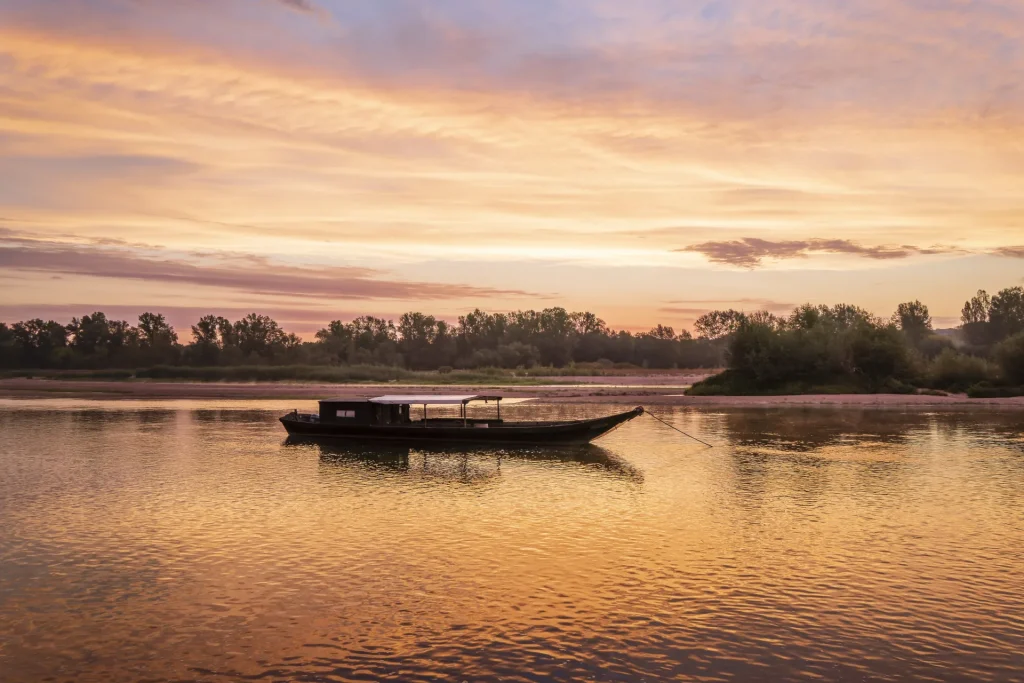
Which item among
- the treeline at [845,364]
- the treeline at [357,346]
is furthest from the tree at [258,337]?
the treeline at [845,364]

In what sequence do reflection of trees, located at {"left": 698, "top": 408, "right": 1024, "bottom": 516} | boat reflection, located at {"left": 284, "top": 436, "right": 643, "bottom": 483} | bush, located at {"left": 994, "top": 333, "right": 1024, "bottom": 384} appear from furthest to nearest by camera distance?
bush, located at {"left": 994, "top": 333, "right": 1024, "bottom": 384} → boat reflection, located at {"left": 284, "top": 436, "right": 643, "bottom": 483} → reflection of trees, located at {"left": 698, "top": 408, "right": 1024, "bottom": 516}

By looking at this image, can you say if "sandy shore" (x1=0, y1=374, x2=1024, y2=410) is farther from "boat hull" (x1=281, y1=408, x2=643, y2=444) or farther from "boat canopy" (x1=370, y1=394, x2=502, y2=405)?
"boat canopy" (x1=370, y1=394, x2=502, y2=405)

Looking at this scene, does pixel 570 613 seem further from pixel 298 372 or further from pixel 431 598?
pixel 298 372

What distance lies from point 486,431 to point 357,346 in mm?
138823

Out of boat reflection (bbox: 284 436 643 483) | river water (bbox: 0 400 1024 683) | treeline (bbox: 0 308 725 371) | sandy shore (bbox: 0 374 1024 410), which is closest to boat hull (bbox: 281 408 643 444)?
boat reflection (bbox: 284 436 643 483)

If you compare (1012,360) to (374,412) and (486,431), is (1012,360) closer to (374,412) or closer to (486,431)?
(486,431)

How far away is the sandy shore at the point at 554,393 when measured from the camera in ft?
254

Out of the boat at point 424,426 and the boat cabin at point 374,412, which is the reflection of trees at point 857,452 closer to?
the boat at point 424,426

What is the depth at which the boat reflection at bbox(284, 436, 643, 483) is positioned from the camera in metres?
36.1

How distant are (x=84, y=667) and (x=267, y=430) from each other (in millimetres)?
42851

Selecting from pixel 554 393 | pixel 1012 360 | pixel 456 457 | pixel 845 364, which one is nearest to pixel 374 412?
pixel 456 457

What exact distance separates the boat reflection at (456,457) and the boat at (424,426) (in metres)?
0.58

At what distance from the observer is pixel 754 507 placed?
26.6 metres

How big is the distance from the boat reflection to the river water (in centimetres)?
41
